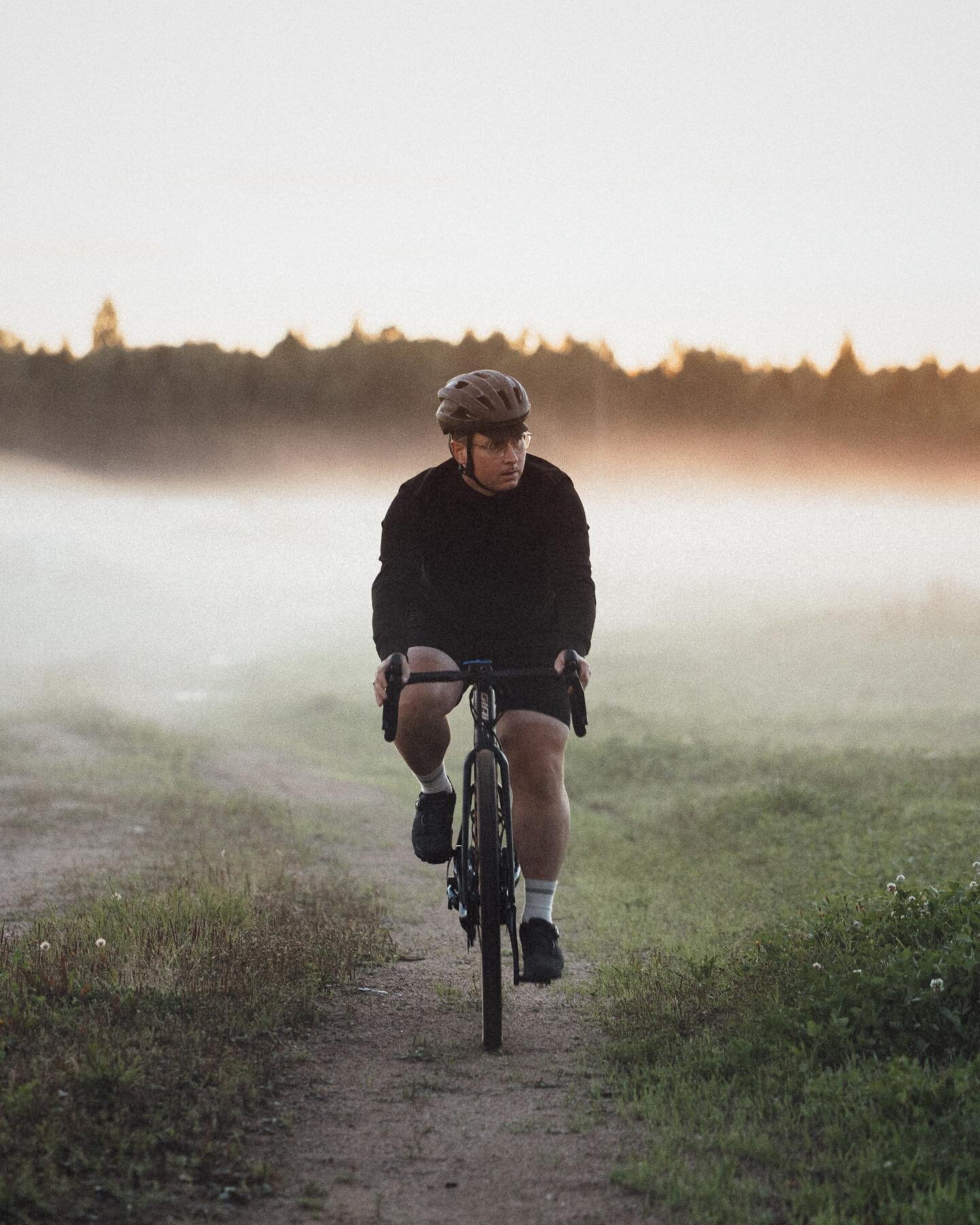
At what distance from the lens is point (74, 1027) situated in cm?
476

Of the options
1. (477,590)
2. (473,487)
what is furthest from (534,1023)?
(473,487)

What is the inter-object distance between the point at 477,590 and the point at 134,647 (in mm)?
36661

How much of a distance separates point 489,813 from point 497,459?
1473 mm

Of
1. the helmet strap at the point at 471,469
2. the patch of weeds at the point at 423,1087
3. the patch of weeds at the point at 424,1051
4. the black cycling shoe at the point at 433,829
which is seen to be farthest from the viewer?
the black cycling shoe at the point at 433,829

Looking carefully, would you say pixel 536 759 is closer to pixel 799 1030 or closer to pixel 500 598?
pixel 500 598

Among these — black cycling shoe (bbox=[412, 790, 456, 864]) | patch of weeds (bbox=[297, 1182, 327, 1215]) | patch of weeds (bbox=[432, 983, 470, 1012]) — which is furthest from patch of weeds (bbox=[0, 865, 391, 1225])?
black cycling shoe (bbox=[412, 790, 456, 864])

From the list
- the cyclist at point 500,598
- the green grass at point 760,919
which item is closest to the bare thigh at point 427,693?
the cyclist at point 500,598

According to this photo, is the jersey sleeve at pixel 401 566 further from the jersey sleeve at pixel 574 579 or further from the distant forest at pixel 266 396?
the distant forest at pixel 266 396

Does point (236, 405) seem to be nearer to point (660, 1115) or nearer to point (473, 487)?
point (473, 487)

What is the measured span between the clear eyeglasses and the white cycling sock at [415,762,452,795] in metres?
1.42

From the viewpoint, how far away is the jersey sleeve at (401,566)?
5641 mm

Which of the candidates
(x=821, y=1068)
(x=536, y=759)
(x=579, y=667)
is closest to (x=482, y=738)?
(x=536, y=759)

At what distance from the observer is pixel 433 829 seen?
586 cm

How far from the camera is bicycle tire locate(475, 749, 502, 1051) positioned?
5160mm
